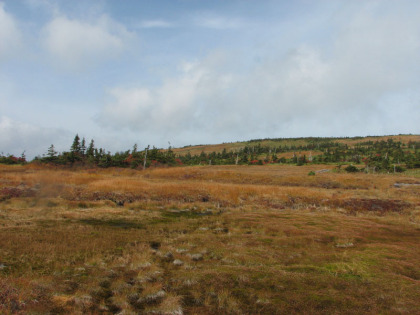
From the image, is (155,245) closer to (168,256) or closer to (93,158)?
(168,256)

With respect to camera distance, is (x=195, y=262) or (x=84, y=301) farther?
(x=195, y=262)

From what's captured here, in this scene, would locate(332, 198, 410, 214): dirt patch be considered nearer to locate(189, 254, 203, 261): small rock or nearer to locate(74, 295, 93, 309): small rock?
locate(189, 254, 203, 261): small rock

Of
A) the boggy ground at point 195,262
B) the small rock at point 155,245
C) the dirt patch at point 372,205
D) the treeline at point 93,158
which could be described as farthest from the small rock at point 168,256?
the treeline at point 93,158

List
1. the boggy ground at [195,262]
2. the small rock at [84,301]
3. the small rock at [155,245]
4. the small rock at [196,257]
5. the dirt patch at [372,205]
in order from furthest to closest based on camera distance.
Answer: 1. the dirt patch at [372,205]
2. the small rock at [155,245]
3. the small rock at [196,257]
4. the boggy ground at [195,262]
5. the small rock at [84,301]

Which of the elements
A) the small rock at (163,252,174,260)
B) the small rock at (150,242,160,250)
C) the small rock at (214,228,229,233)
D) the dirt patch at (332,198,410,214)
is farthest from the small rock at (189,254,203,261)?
the dirt patch at (332,198,410,214)

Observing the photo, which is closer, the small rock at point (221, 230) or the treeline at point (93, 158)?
the small rock at point (221, 230)

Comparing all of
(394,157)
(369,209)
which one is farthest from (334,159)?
(369,209)

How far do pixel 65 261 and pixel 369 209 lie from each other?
1203 inches

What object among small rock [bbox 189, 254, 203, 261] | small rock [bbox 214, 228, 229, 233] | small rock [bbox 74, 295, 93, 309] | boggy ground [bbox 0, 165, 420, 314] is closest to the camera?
small rock [bbox 74, 295, 93, 309]

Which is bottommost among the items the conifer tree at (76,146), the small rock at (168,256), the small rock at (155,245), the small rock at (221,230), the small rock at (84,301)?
the small rock at (221,230)

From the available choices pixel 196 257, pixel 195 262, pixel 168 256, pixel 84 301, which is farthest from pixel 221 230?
pixel 84 301

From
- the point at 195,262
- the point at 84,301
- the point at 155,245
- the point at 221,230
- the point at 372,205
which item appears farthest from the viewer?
the point at 372,205

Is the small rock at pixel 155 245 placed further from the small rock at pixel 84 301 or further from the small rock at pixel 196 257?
the small rock at pixel 84 301

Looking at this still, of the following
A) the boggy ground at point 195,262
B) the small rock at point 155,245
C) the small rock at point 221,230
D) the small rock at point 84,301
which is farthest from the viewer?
the small rock at point 221,230
